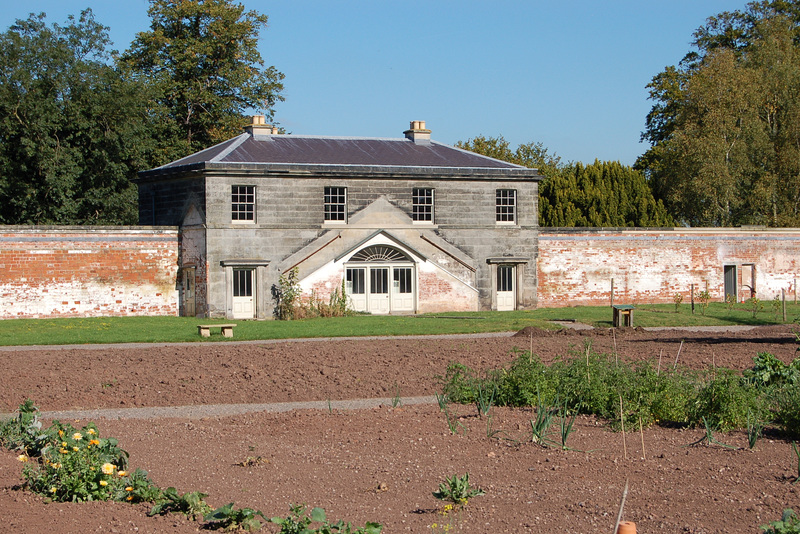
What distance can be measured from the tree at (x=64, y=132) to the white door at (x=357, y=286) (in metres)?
13.5

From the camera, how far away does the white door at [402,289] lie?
3322 centimetres

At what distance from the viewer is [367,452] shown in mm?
10070

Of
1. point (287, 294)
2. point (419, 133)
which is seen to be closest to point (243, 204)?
point (287, 294)

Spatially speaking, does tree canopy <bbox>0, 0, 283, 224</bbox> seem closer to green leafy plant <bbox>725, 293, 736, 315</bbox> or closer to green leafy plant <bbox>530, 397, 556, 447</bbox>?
green leafy plant <bbox>725, 293, 736, 315</bbox>

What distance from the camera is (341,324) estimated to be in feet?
88.9

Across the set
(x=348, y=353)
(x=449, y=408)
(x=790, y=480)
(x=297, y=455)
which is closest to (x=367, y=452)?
(x=297, y=455)

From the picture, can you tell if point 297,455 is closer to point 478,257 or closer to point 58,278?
point 58,278

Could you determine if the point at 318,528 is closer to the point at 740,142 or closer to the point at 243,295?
the point at 243,295

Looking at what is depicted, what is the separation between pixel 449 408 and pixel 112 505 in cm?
545

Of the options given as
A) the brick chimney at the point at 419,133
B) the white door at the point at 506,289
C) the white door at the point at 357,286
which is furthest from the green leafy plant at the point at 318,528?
the brick chimney at the point at 419,133

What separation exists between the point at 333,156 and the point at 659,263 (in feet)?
44.8

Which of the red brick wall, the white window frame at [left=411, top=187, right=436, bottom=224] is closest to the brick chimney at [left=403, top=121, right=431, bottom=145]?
the white window frame at [left=411, top=187, right=436, bottom=224]

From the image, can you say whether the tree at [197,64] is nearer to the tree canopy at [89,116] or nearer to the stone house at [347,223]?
the tree canopy at [89,116]

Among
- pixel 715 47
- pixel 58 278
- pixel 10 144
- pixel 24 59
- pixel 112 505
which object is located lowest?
pixel 112 505
